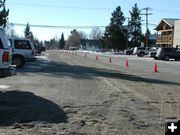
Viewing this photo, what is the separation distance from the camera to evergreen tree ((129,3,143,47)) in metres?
131

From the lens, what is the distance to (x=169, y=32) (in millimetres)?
104938

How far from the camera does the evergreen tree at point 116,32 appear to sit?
126 metres

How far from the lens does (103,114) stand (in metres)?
10.9

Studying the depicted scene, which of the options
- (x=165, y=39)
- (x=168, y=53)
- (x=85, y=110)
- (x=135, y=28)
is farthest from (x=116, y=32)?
(x=85, y=110)

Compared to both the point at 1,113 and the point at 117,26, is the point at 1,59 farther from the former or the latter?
the point at 117,26

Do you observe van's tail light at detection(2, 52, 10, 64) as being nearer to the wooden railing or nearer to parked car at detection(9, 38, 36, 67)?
parked car at detection(9, 38, 36, 67)

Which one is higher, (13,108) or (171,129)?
(171,129)

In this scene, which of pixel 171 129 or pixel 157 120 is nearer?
pixel 171 129

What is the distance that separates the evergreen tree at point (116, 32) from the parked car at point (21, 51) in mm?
94265

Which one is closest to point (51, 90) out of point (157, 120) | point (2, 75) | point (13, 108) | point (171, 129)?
point (2, 75)

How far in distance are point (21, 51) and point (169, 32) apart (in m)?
76.5

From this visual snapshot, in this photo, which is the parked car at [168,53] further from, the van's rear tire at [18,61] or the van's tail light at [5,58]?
the van's tail light at [5,58]

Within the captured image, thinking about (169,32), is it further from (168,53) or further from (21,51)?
(21,51)

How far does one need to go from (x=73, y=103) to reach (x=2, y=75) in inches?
129
